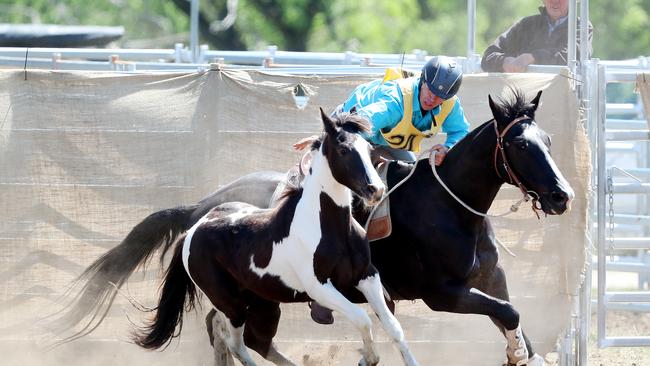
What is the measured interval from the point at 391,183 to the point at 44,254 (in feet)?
7.91

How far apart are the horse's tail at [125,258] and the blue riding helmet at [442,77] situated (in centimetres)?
162

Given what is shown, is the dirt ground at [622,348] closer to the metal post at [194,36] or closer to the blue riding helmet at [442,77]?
the blue riding helmet at [442,77]

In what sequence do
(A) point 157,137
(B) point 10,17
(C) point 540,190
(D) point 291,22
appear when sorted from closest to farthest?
(C) point 540,190, (A) point 157,137, (D) point 291,22, (B) point 10,17

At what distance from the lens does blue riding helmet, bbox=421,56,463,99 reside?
5.88m

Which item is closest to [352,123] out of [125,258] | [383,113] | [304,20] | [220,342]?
[383,113]

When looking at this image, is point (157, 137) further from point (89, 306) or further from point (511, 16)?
point (511, 16)

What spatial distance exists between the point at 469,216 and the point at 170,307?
181 centimetres

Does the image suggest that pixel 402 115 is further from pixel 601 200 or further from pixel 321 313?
pixel 601 200

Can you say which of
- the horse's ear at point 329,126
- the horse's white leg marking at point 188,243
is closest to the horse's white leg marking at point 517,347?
the horse's ear at point 329,126

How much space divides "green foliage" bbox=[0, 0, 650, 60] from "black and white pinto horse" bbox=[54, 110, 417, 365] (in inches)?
752

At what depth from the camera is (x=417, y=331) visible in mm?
7207

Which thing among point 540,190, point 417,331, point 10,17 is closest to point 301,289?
point 540,190

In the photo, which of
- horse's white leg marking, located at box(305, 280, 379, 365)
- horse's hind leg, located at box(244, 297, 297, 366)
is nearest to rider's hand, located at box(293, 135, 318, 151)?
horse's white leg marking, located at box(305, 280, 379, 365)

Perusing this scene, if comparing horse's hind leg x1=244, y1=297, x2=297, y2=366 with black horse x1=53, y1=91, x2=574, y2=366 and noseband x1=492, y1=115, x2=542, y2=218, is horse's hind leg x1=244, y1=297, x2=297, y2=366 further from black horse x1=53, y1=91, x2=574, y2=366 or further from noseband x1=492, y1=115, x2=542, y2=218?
noseband x1=492, y1=115, x2=542, y2=218
